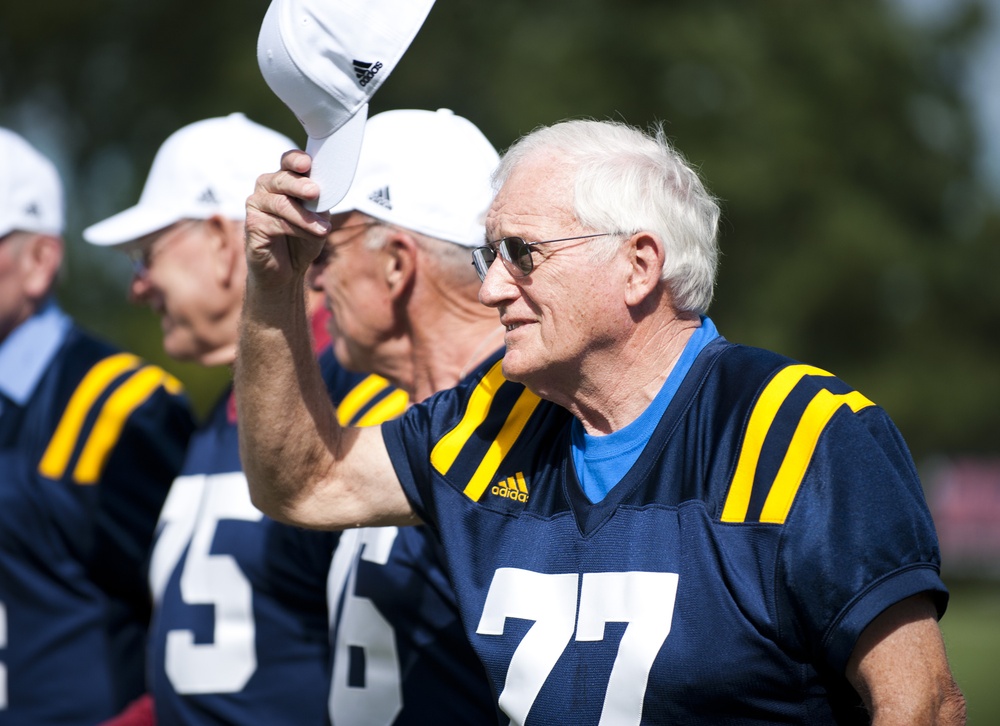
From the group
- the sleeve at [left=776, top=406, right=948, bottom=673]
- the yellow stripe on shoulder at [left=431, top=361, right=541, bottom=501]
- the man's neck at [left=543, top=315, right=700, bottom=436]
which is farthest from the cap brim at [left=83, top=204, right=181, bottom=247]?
the sleeve at [left=776, top=406, right=948, bottom=673]

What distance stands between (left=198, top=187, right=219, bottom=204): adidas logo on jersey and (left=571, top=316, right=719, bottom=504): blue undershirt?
1864 millimetres

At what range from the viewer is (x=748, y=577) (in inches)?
85.0

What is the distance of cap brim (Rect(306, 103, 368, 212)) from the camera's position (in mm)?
2289

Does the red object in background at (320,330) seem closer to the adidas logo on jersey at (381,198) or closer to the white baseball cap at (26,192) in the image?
the adidas logo on jersey at (381,198)

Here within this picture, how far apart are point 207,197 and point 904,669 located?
2.62m

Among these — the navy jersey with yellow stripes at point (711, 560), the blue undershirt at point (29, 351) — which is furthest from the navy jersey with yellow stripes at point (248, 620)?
the blue undershirt at point (29, 351)

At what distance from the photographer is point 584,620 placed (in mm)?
2311

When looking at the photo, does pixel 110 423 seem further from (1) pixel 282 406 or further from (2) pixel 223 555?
(1) pixel 282 406

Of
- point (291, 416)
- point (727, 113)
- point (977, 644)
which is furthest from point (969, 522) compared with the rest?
point (291, 416)

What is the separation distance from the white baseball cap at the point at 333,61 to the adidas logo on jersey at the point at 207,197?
5.55 ft

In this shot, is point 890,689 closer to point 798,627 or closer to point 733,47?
point 798,627

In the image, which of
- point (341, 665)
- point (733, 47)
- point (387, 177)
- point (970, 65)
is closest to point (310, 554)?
point (341, 665)

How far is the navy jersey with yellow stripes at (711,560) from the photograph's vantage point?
210cm

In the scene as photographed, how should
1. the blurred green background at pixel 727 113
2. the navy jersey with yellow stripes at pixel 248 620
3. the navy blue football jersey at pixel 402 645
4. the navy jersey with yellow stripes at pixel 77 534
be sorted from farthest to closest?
the blurred green background at pixel 727 113 → the navy jersey with yellow stripes at pixel 77 534 → the navy jersey with yellow stripes at pixel 248 620 → the navy blue football jersey at pixel 402 645
